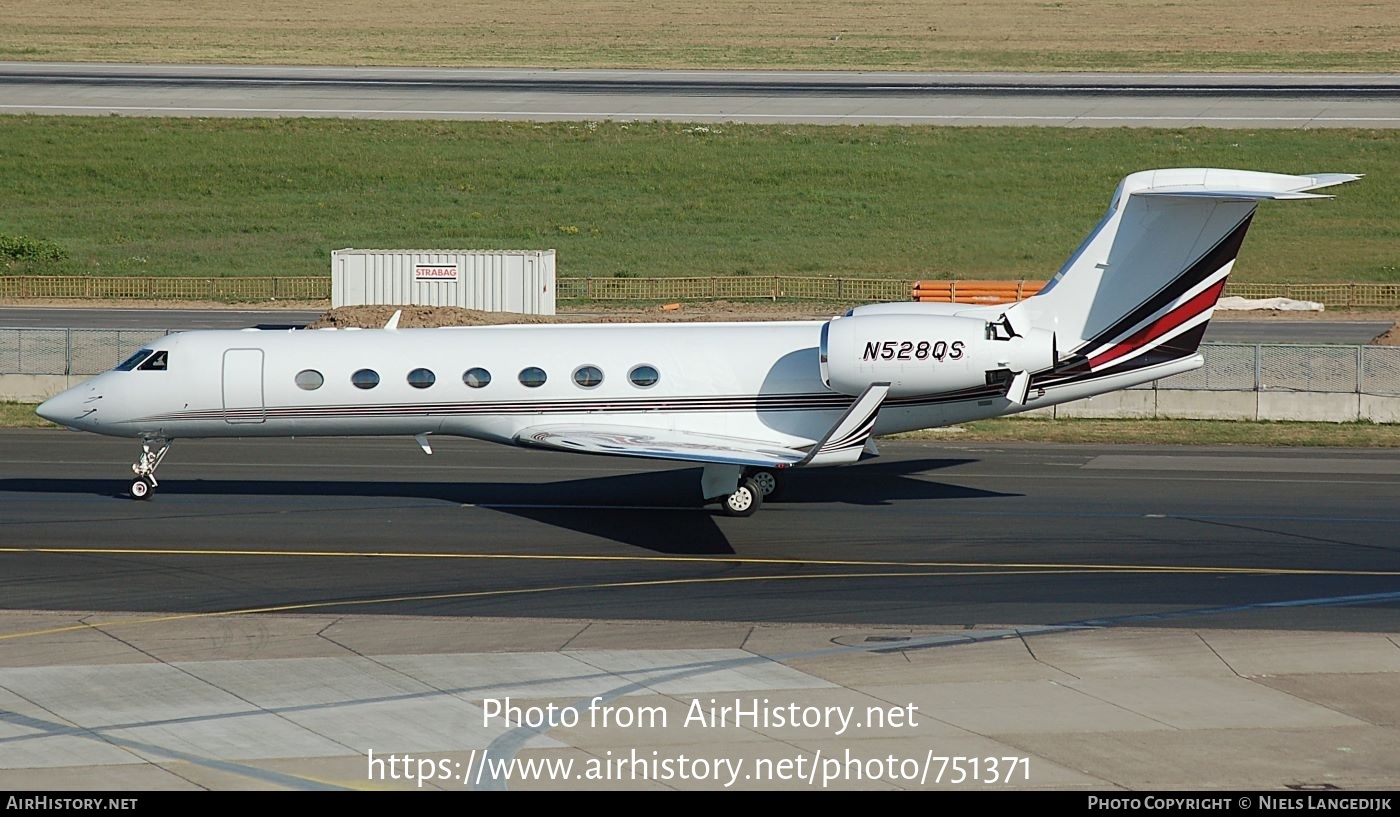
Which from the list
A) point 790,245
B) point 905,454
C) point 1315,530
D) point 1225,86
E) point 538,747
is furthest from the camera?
point 1225,86

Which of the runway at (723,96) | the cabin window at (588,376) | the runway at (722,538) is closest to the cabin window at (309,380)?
the runway at (722,538)

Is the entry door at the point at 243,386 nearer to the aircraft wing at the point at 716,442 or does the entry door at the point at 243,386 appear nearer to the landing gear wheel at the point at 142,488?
the landing gear wheel at the point at 142,488

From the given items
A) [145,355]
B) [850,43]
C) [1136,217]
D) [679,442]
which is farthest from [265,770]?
[850,43]

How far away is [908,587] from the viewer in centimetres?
1950

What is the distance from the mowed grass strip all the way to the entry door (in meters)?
37.5

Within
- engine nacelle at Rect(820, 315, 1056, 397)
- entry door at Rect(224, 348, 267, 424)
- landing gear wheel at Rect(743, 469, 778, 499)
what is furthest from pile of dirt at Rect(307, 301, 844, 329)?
engine nacelle at Rect(820, 315, 1056, 397)

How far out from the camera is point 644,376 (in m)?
23.9

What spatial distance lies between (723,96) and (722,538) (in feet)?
200

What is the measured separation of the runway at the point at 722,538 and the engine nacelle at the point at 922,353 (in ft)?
7.19

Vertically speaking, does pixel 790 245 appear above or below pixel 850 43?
below

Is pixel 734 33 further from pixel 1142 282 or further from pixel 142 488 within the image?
pixel 1142 282

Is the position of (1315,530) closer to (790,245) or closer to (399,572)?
(399,572)

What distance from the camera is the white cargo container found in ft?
158
